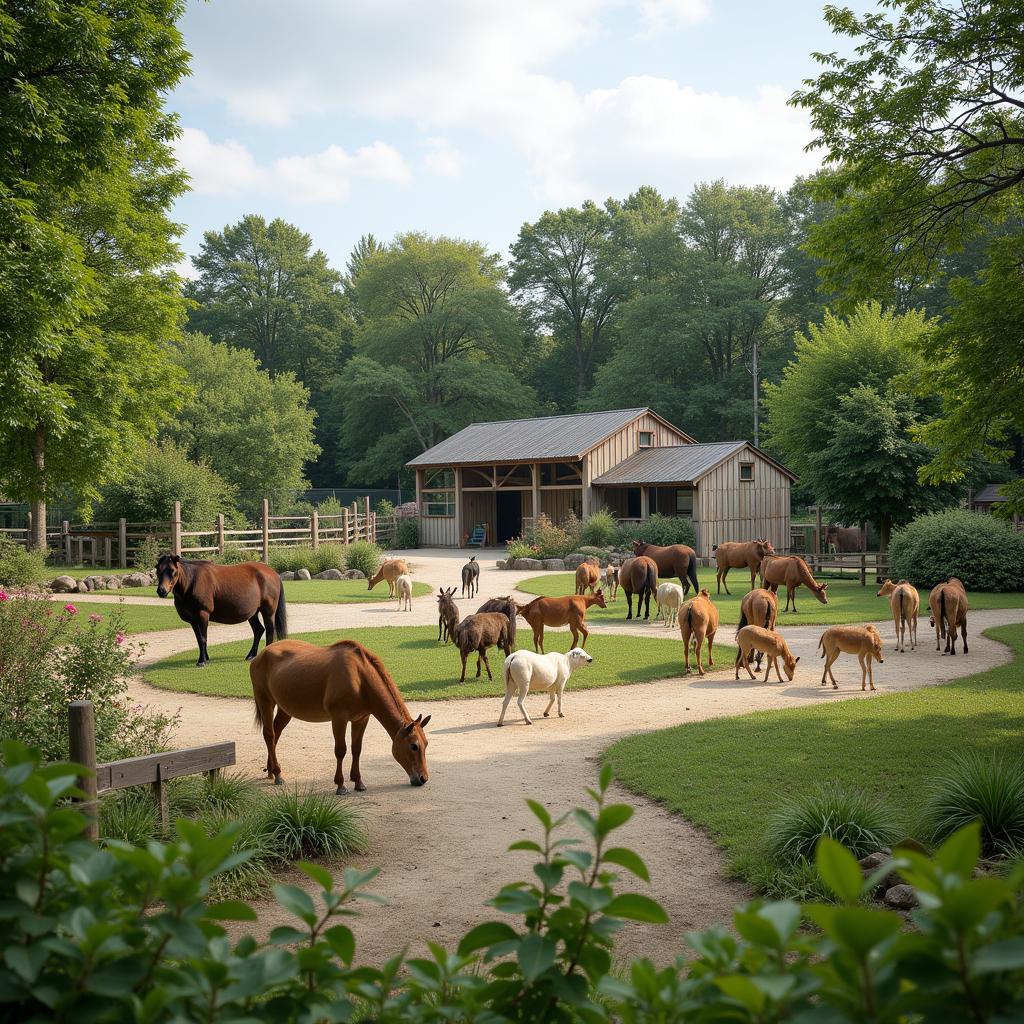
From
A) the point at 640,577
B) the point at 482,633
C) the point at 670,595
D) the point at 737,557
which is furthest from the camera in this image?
the point at 737,557

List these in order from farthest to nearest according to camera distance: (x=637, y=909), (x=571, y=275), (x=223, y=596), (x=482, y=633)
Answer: (x=571, y=275), (x=223, y=596), (x=482, y=633), (x=637, y=909)

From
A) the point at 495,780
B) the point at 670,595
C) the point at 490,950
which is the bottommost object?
the point at 495,780

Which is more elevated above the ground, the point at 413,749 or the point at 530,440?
the point at 530,440

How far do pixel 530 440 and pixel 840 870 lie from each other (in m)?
42.7

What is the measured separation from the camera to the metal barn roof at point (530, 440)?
1630 inches

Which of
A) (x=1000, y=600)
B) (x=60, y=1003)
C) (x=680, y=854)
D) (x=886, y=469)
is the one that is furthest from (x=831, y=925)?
(x=886, y=469)

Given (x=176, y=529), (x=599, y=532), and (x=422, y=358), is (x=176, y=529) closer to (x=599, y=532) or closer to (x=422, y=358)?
(x=599, y=532)

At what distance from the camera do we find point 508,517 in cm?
4800

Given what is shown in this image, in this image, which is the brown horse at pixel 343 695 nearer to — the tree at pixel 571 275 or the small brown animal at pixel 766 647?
the small brown animal at pixel 766 647

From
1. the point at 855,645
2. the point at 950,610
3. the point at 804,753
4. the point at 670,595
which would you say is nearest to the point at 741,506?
the point at 670,595

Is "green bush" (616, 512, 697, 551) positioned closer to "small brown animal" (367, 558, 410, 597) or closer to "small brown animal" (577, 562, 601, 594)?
"small brown animal" (367, 558, 410, 597)

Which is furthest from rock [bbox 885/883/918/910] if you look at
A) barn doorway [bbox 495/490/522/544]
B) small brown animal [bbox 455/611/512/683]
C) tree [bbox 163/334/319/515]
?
tree [bbox 163/334/319/515]

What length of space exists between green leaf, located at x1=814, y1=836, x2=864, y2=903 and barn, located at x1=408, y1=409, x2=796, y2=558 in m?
35.0

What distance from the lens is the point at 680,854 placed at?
6.88 meters
